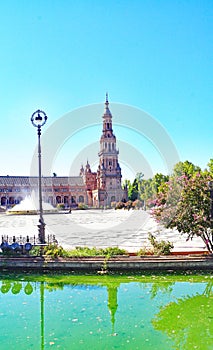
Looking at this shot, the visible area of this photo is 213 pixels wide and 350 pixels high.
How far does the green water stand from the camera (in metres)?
8.20

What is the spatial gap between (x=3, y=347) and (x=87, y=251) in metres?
7.44

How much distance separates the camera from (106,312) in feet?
33.0

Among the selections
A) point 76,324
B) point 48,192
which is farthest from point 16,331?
point 48,192

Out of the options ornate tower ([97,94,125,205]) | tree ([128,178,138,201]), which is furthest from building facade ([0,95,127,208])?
tree ([128,178,138,201])

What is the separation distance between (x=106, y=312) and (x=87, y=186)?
383ft

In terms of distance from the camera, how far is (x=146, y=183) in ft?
337

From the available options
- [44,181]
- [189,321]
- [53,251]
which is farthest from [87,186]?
[189,321]

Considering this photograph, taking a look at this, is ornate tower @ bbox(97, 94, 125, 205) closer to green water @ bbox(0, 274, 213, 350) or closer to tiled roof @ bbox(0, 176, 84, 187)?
tiled roof @ bbox(0, 176, 84, 187)

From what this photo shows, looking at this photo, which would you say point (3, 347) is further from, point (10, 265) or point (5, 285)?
point (10, 265)

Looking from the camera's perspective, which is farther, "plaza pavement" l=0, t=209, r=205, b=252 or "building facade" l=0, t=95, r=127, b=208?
"building facade" l=0, t=95, r=127, b=208

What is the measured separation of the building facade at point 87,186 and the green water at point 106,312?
99917mm

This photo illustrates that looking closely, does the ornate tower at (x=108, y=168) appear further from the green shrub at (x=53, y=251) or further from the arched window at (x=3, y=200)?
the green shrub at (x=53, y=251)

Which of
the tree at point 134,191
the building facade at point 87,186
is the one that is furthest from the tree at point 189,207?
the tree at point 134,191

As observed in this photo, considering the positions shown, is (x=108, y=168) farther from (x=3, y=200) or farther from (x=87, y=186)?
(x=3, y=200)
